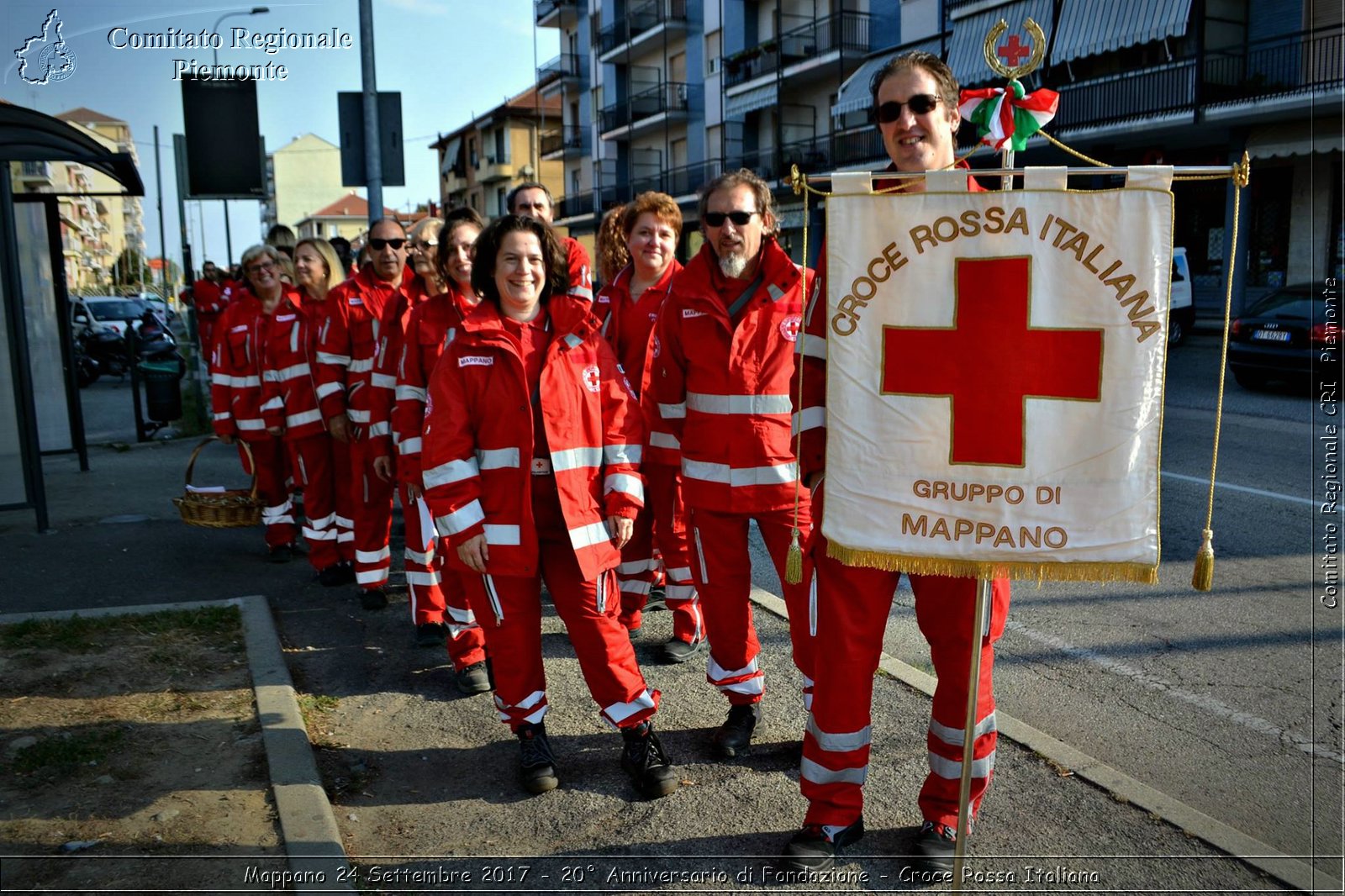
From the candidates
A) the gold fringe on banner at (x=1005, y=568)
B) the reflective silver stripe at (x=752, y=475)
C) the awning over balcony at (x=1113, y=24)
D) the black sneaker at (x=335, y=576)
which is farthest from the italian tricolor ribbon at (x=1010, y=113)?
the awning over balcony at (x=1113, y=24)

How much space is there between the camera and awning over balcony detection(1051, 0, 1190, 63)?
69.1 feet

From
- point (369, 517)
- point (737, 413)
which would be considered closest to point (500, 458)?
point (737, 413)

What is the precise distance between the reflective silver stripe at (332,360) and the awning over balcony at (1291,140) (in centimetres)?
1984

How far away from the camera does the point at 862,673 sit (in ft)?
10.3

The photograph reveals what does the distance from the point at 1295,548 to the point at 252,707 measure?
6.31 metres

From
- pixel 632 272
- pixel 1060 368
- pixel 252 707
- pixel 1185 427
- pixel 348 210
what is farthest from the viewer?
pixel 348 210

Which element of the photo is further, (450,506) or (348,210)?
(348,210)

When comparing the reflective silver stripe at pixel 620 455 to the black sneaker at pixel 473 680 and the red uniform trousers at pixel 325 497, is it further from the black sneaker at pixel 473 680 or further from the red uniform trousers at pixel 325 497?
the red uniform trousers at pixel 325 497

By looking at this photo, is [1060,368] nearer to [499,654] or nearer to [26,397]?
[499,654]

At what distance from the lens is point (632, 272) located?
5348 millimetres

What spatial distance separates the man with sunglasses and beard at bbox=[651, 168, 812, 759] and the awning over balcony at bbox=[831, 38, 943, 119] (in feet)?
84.0

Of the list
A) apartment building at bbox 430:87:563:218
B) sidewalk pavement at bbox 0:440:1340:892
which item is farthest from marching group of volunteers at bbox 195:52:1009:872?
apartment building at bbox 430:87:563:218

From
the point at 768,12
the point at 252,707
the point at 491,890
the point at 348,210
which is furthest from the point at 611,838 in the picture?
the point at 348,210

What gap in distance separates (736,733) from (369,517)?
2.89 metres
